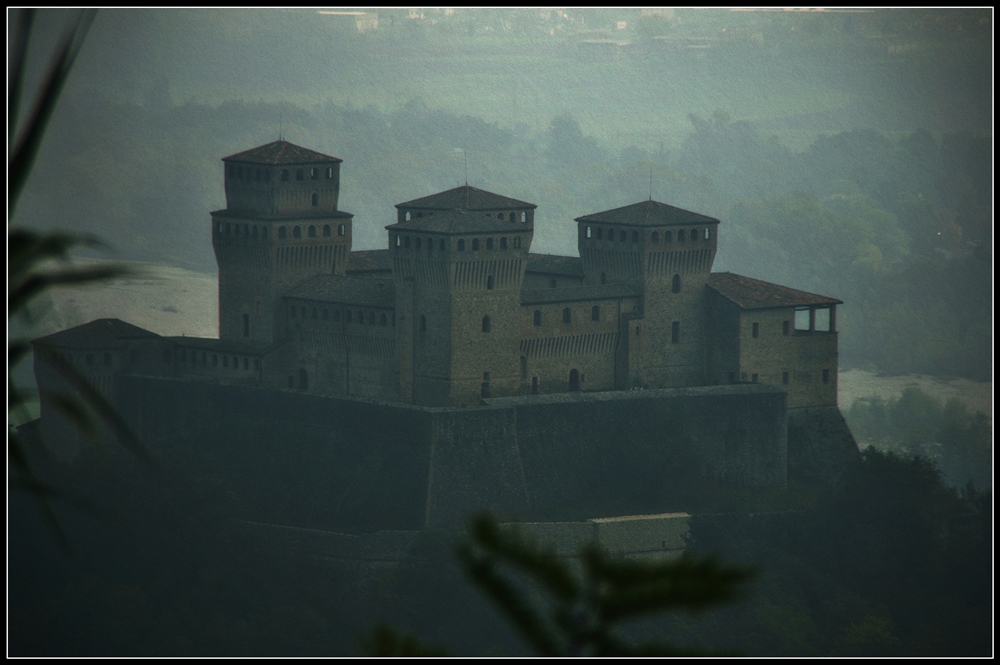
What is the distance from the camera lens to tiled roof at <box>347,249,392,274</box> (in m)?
37.3

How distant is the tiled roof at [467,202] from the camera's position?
118ft

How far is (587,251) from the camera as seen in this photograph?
36.2 meters

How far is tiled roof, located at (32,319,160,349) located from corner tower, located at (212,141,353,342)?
1.90 m

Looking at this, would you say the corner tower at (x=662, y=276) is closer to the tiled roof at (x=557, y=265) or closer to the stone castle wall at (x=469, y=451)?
the tiled roof at (x=557, y=265)

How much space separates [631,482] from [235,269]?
30.8 feet

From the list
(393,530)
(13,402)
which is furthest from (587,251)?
(13,402)

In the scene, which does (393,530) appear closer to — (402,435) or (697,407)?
(402,435)

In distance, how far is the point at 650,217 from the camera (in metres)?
35.3

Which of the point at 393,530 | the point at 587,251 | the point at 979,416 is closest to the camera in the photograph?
the point at 393,530

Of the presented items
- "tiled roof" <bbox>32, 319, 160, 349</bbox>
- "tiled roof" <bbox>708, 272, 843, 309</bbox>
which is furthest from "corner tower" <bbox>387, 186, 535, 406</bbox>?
"tiled roof" <bbox>32, 319, 160, 349</bbox>

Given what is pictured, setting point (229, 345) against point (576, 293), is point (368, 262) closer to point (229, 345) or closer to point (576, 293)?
point (229, 345)

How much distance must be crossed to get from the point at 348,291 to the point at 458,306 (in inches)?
115

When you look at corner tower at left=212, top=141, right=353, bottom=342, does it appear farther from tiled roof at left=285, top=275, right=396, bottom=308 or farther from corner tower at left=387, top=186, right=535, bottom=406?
corner tower at left=387, top=186, right=535, bottom=406

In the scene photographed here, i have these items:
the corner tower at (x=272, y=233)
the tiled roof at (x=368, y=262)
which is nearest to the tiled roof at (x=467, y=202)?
the tiled roof at (x=368, y=262)
